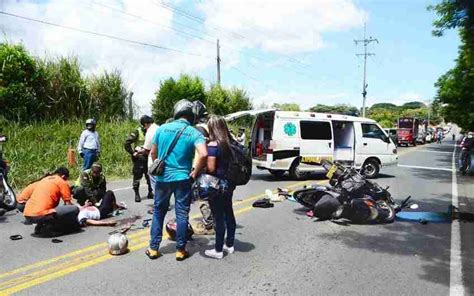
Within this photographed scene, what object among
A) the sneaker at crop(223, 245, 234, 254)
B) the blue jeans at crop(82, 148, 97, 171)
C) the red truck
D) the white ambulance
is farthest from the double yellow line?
the red truck

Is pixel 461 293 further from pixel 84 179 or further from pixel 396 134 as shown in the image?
pixel 396 134

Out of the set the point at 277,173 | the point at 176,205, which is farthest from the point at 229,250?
the point at 277,173

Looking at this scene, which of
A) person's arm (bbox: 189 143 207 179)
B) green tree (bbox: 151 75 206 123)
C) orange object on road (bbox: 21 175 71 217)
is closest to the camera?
person's arm (bbox: 189 143 207 179)

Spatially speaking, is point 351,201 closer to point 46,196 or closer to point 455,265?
point 455,265

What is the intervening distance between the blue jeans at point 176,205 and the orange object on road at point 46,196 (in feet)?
5.88

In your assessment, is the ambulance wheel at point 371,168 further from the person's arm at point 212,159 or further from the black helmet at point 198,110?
the person's arm at point 212,159

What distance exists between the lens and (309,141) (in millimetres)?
13070

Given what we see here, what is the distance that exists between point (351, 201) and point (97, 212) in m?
4.20

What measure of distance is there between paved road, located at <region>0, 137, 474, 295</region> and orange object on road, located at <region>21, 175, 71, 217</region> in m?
0.39

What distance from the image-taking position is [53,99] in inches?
651

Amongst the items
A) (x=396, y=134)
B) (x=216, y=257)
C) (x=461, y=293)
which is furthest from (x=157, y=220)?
(x=396, y=134)

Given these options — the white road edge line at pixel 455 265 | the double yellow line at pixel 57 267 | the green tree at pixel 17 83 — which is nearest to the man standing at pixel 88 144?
the double yellow line at pixel 57 267

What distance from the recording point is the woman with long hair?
5.16m

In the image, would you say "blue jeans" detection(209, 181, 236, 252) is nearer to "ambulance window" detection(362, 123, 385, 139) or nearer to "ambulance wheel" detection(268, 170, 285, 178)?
"ambulance wheel" detection(268, 170, 285, 178)
